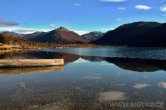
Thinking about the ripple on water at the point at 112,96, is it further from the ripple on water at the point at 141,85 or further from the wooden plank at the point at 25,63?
the wooden plank at the point at 25,63

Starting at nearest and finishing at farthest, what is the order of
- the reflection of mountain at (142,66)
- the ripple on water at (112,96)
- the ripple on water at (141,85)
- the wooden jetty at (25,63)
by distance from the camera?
1. the ripple on water at (112,96)
2. the ripple on water at (141,85)
3. the reflection of mountain at (142,66)
4. the wooden jetty at (25,63)

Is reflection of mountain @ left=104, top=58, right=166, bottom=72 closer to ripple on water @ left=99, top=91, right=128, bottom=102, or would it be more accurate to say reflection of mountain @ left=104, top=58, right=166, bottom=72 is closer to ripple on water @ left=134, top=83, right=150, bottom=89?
ripple on water @ left=134, top=83, right=150, bottom=89

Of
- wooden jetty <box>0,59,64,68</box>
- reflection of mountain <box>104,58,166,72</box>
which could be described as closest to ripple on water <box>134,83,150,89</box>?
reflection of mountain <box>104,58,166,72</box>

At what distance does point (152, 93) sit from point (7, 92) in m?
12.0

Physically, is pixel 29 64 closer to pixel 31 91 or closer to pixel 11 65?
pixel 11 65

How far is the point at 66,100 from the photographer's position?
737 inches

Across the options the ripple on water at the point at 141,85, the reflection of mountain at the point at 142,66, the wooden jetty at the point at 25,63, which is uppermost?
the wooden jetty at the point at 25,63

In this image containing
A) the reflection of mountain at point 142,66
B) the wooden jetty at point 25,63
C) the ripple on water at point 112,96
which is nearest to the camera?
the ripple on water at point 112,96

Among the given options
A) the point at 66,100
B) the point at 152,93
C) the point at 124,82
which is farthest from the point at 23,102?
the point at 124,82


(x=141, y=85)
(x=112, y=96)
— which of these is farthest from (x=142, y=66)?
(x=112, y=96)

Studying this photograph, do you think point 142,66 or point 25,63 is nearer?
point 25,63

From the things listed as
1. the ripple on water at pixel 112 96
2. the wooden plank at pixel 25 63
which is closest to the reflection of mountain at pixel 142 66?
the wooden plank at pixel 25 63

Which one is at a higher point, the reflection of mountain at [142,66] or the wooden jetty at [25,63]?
the wooden jetty at [25,63]

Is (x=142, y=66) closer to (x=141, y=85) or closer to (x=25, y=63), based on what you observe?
(x=25, y=63)
